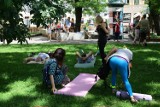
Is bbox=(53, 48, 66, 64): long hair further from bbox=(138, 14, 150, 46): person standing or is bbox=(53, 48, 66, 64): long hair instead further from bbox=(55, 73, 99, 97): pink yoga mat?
bbox=(138, 14, 150, 46): person standing

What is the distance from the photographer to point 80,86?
26.5 feet

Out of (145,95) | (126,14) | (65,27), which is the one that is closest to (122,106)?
(145,95)

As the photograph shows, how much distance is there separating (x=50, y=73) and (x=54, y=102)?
0.84 metres

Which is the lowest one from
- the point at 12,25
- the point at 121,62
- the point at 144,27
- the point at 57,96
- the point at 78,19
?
the point at 57,96

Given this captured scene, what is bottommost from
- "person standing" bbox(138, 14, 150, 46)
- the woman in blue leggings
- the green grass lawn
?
the green grass lawn

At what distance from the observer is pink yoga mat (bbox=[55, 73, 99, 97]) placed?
292 inches

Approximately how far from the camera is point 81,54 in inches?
Result: 453

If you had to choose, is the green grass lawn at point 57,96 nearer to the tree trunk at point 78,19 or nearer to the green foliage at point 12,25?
the green foliage at point 12,25

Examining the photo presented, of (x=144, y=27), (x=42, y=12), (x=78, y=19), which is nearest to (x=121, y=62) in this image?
(x=42, y=12)

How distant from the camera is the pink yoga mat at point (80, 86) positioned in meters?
7.41

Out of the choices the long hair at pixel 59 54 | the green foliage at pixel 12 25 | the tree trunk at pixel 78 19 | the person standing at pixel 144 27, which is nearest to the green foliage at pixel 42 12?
the green foliage at pixel 12 25

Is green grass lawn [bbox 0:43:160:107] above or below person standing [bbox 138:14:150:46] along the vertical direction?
below

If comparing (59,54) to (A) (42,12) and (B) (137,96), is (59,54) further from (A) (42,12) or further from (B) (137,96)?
(B) (137,96)

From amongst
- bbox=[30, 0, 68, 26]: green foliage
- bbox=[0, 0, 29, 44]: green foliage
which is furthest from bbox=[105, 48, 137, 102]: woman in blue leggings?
bbox=[0, 0, 29, 44]: green foliage
